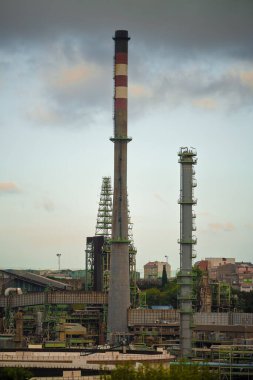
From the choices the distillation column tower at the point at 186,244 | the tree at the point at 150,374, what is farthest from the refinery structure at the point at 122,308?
the tree at the point at 150,374

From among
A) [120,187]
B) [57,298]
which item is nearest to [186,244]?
[120,187]

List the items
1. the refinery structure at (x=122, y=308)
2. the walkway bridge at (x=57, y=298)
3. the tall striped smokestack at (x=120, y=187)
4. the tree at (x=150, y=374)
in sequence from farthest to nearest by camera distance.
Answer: the walkway bridge at (x=57, y=298), the tall striped smokestack at (x=120, y=187), the refinery structure at (x=122, y=308), the tree at (x=150, y=374)

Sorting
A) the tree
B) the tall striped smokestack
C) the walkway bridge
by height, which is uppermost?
the tall striped smokestack

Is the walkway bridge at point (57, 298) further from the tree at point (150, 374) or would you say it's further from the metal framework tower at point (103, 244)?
the tree at point (150, 374)

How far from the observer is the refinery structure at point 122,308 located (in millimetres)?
105812

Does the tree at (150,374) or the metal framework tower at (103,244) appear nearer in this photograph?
the tree at (150,374)

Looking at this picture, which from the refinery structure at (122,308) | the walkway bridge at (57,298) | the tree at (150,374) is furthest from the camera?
the walkway bridge at (57,298)

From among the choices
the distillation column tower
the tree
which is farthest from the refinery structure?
the tree

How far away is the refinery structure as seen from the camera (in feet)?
347

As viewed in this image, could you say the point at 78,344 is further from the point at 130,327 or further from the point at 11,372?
the point at 11,372

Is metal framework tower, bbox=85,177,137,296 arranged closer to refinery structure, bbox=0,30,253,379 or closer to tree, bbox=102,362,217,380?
refinery structure, bbox=0,30,253,379

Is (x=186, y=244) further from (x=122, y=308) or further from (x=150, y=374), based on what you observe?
(x=150, y=374)

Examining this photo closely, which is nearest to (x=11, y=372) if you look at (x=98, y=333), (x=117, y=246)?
(x=117, y=246)

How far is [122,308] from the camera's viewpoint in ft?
408
